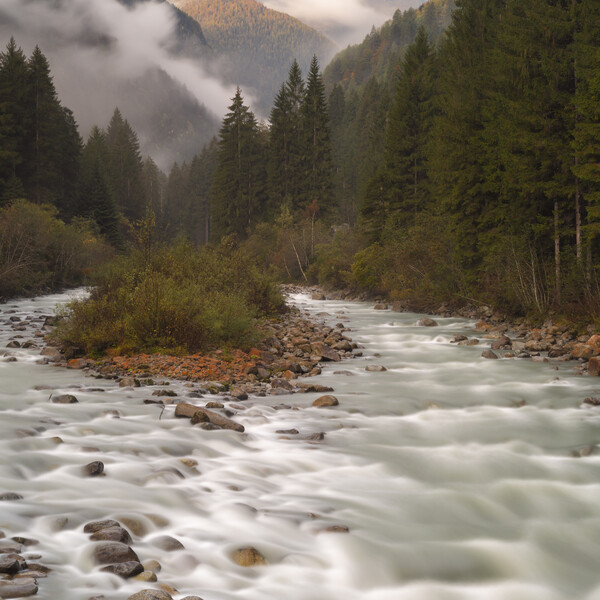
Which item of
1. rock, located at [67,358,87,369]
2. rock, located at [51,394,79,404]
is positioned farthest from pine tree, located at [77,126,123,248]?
rock, located at [51,394,79,404]

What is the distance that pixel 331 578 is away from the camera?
3.67m

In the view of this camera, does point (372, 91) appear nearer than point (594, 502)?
No

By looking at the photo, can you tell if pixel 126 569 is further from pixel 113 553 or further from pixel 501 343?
pixel 501 343

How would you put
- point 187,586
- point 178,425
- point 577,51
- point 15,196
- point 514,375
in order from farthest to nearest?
point 15,196
point 577,51
point 514,375
point 178,425
point 187,586

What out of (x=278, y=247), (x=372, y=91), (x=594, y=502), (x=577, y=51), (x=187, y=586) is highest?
(x=372, y=91)

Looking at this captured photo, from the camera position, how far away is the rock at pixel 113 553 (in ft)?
11.2

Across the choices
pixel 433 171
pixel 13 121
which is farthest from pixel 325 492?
pixel 13 121

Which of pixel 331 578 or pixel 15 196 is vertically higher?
pixel 15 196

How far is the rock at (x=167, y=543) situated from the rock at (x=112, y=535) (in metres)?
0.18

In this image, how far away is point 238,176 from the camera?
197ft

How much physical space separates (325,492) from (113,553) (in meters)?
2.21

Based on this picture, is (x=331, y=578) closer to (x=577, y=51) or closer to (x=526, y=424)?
(x=526, y=424)

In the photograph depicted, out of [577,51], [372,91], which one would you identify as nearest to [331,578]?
[577,51]

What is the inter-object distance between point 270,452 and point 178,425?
1.30 m
